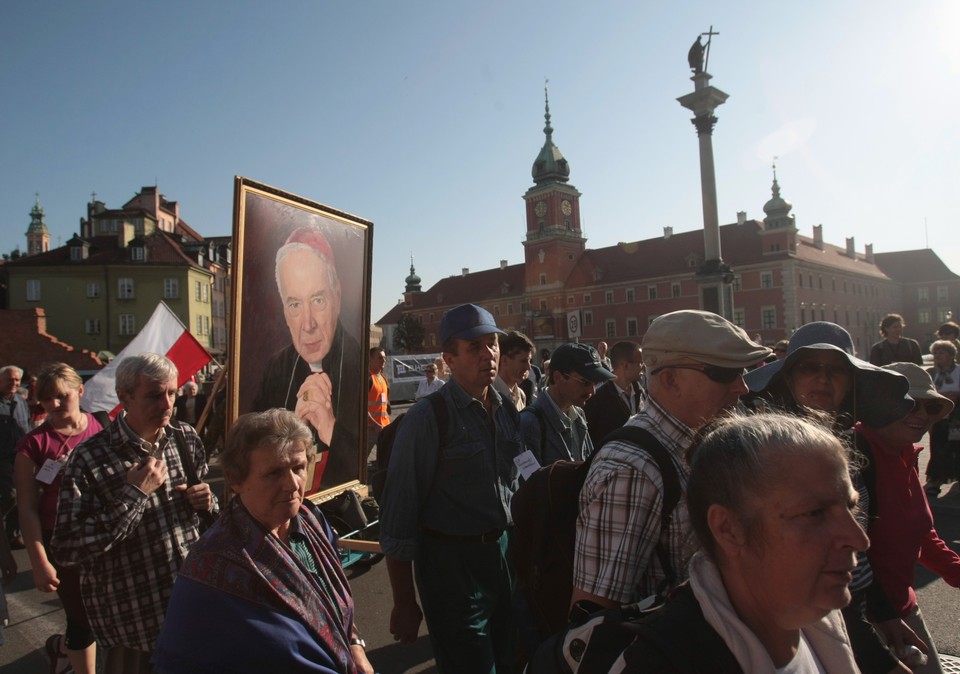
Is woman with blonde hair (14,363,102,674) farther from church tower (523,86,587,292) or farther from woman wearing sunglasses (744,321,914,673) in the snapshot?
church tower (523,86,587,292)

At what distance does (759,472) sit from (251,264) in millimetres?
2979

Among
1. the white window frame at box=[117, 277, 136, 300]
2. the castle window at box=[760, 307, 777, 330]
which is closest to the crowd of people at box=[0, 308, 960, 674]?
the white window frame at box=[117, 277, 136, 300]

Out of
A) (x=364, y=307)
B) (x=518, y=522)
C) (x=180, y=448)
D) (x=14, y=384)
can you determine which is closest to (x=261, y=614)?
(x=518, y=522)

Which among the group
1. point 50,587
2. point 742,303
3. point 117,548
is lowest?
point 50,587

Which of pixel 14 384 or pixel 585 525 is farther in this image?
pixel 14 384

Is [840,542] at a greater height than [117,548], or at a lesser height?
greater

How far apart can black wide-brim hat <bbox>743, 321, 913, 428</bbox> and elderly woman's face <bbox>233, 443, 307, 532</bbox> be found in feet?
6.72

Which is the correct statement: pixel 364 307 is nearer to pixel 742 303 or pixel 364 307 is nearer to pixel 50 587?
pixel 50 587

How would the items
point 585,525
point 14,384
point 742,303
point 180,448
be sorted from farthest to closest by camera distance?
point 742,303
point 14,384
point 180,448
point 585,525

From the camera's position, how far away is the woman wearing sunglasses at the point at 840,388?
2.52 meters

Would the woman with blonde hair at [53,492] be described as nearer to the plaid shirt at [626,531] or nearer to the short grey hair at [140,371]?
the short grey hair at [140,371]

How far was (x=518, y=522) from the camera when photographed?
2.13 m

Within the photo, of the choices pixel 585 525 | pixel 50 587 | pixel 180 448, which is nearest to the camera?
pixel 585 525

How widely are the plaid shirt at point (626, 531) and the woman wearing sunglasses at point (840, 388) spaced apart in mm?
1011
